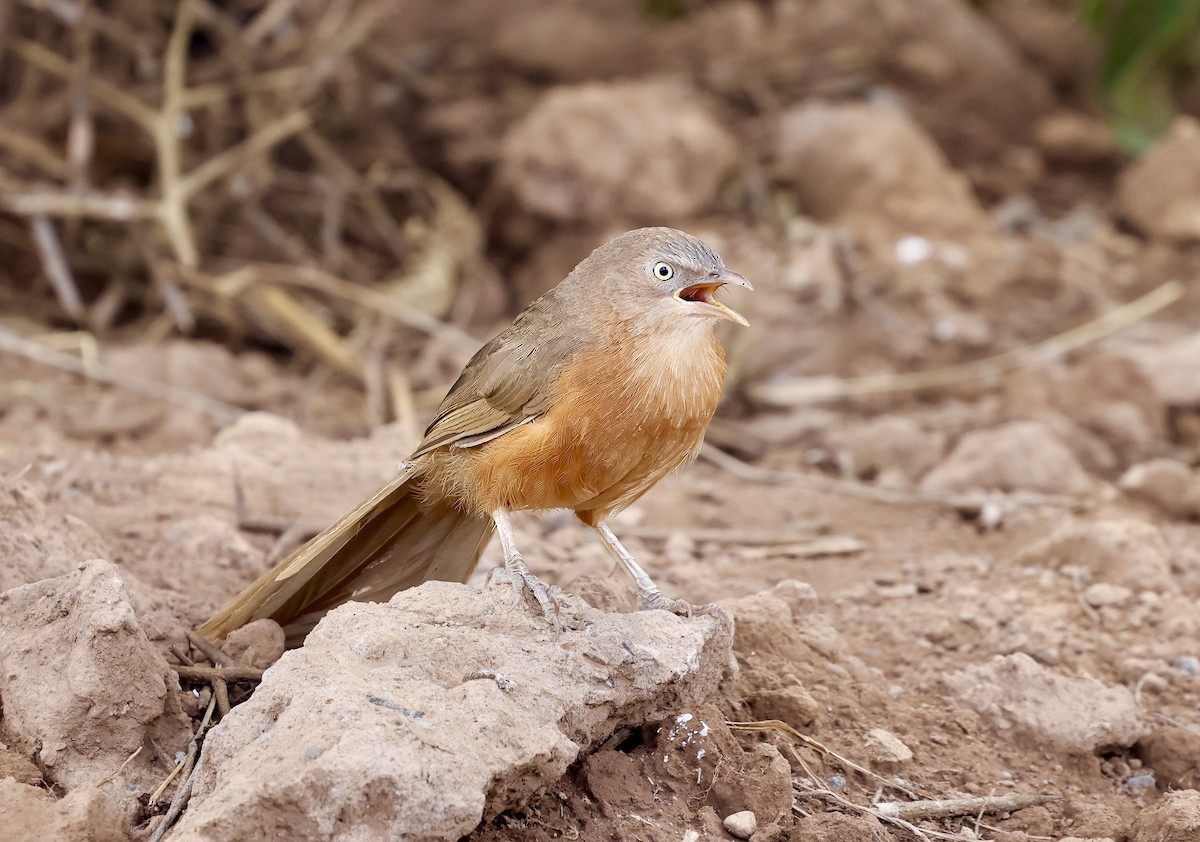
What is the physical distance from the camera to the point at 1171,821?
3.28 m

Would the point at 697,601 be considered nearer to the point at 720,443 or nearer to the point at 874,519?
the point at 874,519

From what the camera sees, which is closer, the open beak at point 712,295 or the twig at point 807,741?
the twig at point 807,741

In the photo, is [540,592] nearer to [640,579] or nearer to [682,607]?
[682,607]

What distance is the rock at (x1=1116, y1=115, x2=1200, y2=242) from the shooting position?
31.4 ft

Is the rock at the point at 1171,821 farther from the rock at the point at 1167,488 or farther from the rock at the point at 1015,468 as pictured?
the rock at the point at 1015,468

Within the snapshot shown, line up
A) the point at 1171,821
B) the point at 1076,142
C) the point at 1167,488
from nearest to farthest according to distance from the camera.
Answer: the point at 1171,821 → the point at 1167,488 → the point at 1076,142

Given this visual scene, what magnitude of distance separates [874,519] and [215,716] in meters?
3.54

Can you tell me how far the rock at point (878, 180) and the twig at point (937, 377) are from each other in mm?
1387

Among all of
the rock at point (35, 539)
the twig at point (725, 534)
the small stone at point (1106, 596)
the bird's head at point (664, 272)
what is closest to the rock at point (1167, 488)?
the small stone at point (1106, 596)

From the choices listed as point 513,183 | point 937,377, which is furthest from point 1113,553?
point 513,183

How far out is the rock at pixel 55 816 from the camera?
2.90 meters

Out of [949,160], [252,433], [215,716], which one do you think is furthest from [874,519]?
[949,160]

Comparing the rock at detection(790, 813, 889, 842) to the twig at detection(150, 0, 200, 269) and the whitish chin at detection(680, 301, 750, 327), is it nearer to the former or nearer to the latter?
the whitish chin at detection(680, 301, 750, 327)

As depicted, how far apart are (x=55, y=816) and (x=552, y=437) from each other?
1.68 metres
